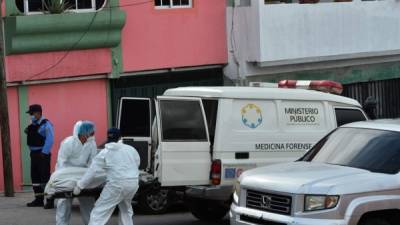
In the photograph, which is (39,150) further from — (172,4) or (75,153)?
(172,4)

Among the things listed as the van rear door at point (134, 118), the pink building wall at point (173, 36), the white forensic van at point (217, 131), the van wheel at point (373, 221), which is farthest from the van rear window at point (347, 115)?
the pink building wall at point (173, 36)

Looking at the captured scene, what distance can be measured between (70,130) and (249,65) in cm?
473

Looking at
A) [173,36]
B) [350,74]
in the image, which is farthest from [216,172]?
[350,74]

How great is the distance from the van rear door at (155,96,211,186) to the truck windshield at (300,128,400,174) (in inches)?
64.4

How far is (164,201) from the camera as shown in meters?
12.7

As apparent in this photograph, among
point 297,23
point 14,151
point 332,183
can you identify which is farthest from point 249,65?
point 332,183

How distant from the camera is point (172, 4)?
18.2m

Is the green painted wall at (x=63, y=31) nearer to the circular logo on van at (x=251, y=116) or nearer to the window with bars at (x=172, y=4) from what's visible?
the window with bars at (x=172, y=4)

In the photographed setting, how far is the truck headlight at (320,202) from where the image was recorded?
8.23 m

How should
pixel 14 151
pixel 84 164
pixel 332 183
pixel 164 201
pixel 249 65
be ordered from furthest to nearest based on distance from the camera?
pixel 249 65, pixel 14 151, pixel 164 201, pixel 84 164, pixel 332 183

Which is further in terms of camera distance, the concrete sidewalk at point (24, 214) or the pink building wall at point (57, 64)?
the pink building wall at point (57, 64)

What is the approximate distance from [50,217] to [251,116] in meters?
3.64

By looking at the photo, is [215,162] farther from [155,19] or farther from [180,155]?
[155,19]

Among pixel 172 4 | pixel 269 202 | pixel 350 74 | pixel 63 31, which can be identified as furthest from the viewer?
pixel 350 74
